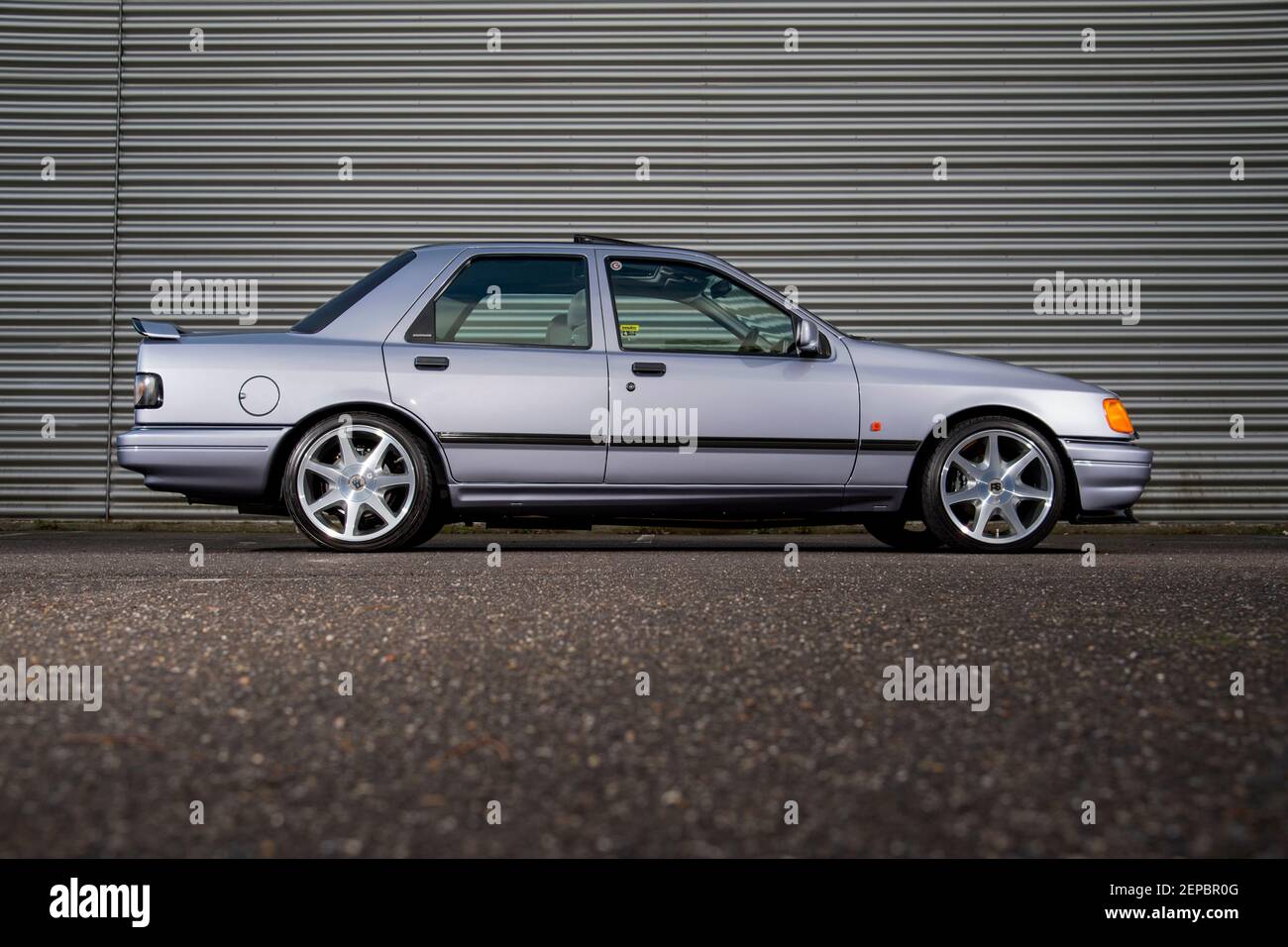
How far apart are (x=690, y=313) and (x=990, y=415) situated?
1520 millimetres

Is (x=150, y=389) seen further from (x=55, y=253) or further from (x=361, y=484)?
(x=55, y=253)

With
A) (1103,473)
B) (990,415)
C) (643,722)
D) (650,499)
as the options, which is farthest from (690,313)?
(643,722)

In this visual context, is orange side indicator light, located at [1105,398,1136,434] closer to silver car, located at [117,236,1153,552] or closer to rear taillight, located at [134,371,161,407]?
silver car, located at [117,236,1153,552]

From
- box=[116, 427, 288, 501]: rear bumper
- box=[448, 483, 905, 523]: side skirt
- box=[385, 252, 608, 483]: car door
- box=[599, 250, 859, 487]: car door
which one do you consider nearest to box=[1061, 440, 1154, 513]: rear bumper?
box=[448, 483, 905, 523]: side skirt

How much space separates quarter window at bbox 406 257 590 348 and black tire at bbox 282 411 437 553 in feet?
1.66

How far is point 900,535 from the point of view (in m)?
7.14

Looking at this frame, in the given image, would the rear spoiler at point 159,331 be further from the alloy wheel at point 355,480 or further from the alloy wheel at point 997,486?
the alloy wheel at point 997,486

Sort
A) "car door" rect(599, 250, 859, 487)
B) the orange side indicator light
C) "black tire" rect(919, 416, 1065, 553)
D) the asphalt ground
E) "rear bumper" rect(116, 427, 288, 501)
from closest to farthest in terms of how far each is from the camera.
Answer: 1. the asphalt ground
2. "rear bumper" rect(116, 427, 288, 501)
3. "car door" rect(599, 250, 859, 487)
4. "black tire" rect(919, 416, 1065, 553)
5. the orange side indicator light

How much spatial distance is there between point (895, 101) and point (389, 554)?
6.39 m

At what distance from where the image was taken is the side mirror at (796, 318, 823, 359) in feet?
20.2

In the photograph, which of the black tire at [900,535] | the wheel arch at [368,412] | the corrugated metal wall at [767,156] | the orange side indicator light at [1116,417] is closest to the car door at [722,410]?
the black tire at [900,535]

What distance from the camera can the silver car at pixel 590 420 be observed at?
6.00 m

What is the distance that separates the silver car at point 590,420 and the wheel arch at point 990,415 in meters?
0.01
